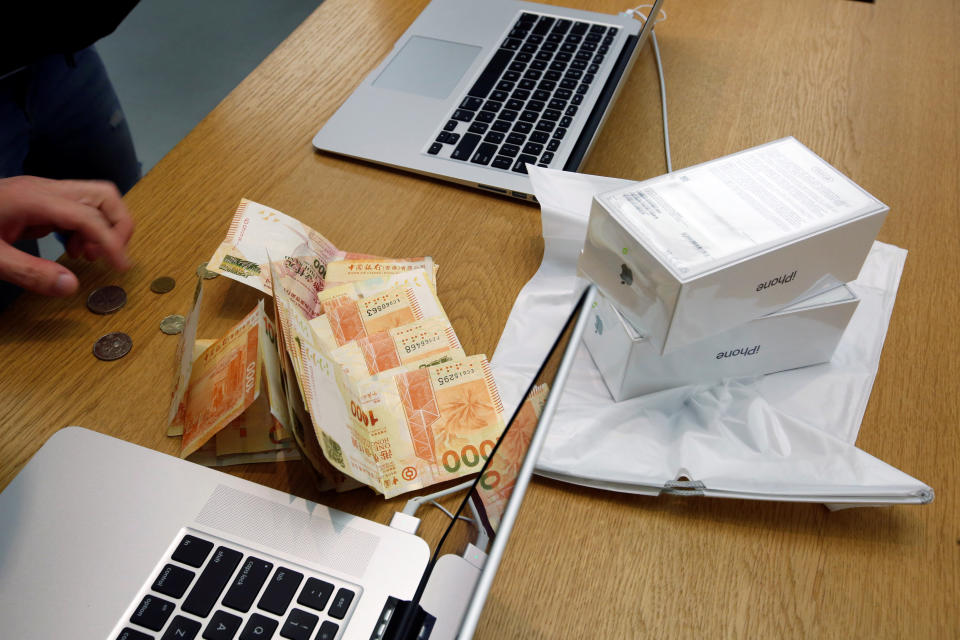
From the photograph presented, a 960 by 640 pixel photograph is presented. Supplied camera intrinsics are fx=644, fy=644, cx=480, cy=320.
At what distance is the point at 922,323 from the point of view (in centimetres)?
58

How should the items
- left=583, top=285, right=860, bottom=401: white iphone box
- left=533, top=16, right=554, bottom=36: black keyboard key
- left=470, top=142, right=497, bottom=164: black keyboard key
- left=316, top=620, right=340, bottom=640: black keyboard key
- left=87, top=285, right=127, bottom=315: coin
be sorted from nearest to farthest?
1. left=316, top=620, right=340, bottom=640: black keyboard key
2. left=583, top=285, right=860, bottom=401: white iphone box
3. left=87, top=285, right=127, bottom=315: coin
4. left=470, top=142, right=497, bottom=164: black keyboard key
5. left=533, top=16, right=554, bottom=36: black keyboard key

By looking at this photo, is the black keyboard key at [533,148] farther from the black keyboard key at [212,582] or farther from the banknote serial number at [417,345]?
the black keyboard key at [212,582]

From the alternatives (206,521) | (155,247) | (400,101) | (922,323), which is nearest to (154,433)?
(206,521)

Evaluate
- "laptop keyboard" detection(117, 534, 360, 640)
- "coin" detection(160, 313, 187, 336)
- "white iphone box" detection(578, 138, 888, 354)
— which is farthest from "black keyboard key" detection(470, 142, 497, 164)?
"laptop keyboard" detection(117, 534, 360, 640)

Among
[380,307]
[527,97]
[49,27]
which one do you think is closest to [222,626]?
[380,307]

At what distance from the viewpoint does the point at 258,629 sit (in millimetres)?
397

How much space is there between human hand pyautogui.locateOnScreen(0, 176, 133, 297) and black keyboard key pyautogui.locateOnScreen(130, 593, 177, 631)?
283 mm

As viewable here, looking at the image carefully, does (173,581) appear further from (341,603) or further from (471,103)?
(471,103)

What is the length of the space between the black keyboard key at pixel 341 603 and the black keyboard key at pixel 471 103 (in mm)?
541

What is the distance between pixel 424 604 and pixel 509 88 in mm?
633

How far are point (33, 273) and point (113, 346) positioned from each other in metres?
0.09

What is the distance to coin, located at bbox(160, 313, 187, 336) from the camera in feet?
1.91

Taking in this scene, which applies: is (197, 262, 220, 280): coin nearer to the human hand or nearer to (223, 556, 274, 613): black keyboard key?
the human hand

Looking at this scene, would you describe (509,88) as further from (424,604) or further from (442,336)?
(424,604)
